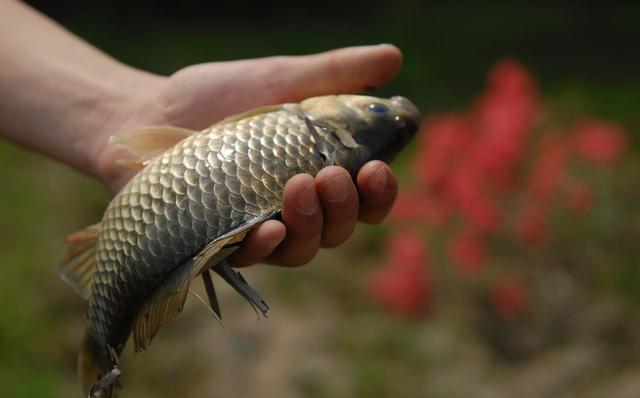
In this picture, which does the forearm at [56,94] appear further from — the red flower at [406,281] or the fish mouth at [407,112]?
the red flower at [406,281]

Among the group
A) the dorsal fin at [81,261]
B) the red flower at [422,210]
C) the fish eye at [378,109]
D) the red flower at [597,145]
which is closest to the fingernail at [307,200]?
the fish eye at [378,109]

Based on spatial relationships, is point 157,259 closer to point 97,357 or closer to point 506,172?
point 97,357

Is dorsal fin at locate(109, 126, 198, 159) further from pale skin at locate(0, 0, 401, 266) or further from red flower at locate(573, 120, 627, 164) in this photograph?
red flower at locate(573, 120, 627, 164)

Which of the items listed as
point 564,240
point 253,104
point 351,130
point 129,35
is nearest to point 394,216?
point 564,240

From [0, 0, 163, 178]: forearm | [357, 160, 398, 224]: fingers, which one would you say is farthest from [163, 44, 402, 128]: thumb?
[357, 160, 398, 224]: fingers

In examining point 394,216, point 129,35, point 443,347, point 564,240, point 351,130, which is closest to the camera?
point 351,130

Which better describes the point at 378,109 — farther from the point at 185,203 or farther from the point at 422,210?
the point at 422,210
